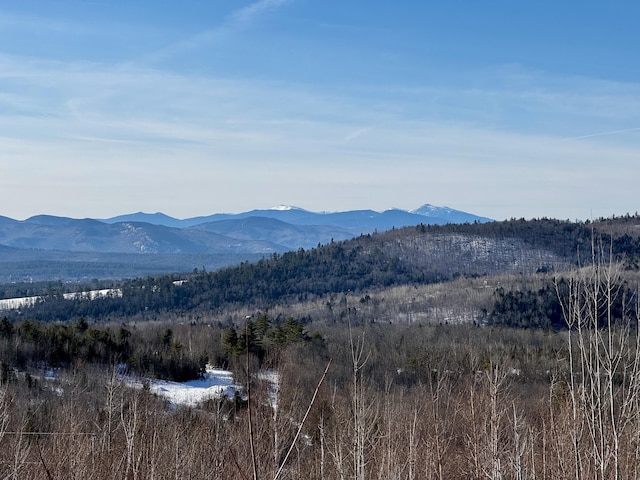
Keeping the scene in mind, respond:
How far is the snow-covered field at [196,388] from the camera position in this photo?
44562mm

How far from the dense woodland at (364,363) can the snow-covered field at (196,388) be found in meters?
1.38

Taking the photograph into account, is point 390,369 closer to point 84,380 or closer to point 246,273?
point 84,380

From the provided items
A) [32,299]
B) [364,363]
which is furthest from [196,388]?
[32,299]

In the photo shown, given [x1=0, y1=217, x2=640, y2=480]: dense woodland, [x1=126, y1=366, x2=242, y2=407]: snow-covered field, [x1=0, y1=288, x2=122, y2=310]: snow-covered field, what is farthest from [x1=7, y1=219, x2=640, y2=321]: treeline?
[x1=126, y1=366, x2=242, y2=407]: snow-covered field

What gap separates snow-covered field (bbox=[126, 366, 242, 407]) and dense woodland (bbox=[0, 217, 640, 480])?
1.38m

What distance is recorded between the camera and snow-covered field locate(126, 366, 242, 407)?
44.6m

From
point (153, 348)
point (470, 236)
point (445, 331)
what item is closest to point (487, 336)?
point (445, 331)

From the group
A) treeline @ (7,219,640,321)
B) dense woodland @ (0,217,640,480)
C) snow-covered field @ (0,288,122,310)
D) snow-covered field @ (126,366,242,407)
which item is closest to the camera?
dense woodland @ (0,217,640,480)

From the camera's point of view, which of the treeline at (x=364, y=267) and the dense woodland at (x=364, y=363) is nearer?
the dense woodland at (x=364, y=363)

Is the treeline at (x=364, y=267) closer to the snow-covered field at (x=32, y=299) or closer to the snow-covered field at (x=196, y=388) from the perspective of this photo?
the snow-covered field at (x=32, y=299)

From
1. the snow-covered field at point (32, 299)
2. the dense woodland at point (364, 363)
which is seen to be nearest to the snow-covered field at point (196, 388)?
the dense woodland at point (364, 363)

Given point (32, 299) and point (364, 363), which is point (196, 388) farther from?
point (32, 299)

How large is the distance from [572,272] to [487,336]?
70.4 metres

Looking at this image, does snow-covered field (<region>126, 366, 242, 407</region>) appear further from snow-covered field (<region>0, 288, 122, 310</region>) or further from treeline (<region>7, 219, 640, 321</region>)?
snow-covered field (<region>0, 288, 122, 310</region>)
